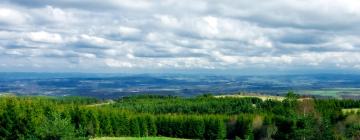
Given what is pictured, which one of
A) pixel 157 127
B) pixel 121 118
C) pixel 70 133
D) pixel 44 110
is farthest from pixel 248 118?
pixel 70 133

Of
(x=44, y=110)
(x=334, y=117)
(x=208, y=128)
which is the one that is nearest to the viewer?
(x=44, y=110)

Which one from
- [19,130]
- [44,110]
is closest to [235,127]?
[44,110]

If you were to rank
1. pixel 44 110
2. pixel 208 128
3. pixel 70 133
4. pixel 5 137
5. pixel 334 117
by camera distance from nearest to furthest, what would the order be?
pixel 70 133 → pixel 5 137 → pixel 44 110 → pixel 208 128 → pixel 334 117

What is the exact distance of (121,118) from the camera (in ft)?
431

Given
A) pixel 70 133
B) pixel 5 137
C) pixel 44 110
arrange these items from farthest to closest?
pixel 44 110 → pixel 5 137 → pixel 70 133

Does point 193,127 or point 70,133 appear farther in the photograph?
point 193,127

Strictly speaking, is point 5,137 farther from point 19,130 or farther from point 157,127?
point 157,127

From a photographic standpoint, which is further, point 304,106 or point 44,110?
point 304,106

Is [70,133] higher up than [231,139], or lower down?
higher up

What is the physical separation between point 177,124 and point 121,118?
697 inches

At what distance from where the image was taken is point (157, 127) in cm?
14238

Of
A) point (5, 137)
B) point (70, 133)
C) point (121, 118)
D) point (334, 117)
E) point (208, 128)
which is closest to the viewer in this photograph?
point (70, 133)

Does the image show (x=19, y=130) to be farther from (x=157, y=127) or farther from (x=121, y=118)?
(x=157, y=127)

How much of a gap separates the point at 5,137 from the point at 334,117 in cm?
9913
